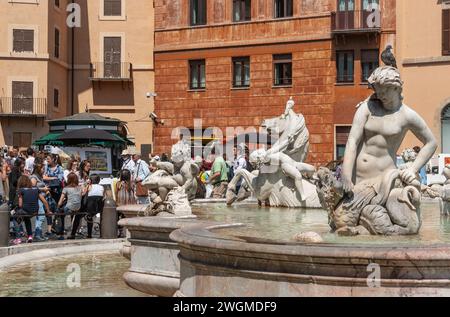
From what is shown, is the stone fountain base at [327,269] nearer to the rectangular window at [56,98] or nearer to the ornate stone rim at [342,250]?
the ornate stone rim at [342,250]

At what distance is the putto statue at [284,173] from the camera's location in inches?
449

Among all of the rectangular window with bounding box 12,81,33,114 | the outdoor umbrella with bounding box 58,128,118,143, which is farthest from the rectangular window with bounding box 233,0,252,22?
the outdoor umbrella with bounding box 58,128,118,143

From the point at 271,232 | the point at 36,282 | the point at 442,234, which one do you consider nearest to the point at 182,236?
the point at 271,232

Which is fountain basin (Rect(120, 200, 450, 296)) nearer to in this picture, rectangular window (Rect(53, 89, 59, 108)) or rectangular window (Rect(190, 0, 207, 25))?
rectangular window (Rect(190, 0, 207, 25))

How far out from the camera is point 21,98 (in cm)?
3772

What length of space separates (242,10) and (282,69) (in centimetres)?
345

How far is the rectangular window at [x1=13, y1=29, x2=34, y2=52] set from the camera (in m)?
37.8

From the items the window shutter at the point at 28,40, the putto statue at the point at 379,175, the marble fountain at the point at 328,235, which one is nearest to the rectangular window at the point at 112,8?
the window shutter at the point at 28,40

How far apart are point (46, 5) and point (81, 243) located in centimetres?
2774

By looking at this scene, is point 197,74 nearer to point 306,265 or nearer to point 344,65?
point 344,65

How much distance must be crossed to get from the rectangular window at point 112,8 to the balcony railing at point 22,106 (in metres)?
6.32

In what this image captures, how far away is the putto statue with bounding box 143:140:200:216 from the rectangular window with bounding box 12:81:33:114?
97.3ft

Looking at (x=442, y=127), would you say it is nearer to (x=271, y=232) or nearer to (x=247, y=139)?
(x=247, y=139)
